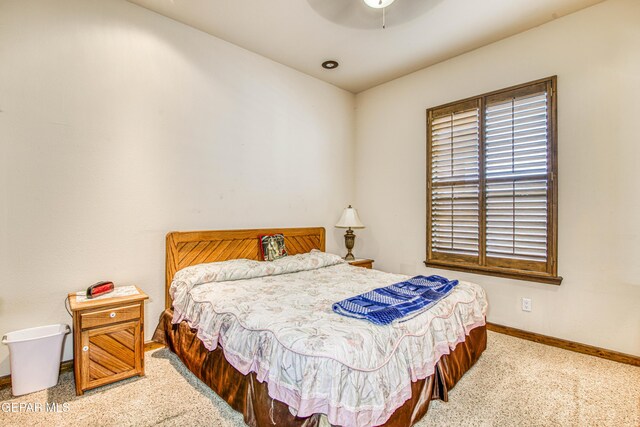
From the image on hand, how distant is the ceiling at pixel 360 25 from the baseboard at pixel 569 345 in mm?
2976

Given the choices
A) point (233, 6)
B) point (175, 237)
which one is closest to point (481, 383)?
point (175, 237)

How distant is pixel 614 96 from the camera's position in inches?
105

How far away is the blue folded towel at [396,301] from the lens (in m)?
1.80

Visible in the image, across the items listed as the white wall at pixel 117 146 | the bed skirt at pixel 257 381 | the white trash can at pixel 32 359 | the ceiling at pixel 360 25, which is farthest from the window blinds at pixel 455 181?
the white trash can at pixel 32 359

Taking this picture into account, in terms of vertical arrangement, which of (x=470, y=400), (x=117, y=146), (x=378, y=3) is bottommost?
(x=470, y=400)

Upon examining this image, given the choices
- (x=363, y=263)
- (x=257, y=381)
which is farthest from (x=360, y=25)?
(x=257, y=381)

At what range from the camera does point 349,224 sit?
4184mm

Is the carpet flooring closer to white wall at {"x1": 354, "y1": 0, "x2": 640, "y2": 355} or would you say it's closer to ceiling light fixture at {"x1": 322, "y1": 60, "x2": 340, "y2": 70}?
white wall at {"x1": 354, "y1": 0, "x2": 640, "y2": 355}

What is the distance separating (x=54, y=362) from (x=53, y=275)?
628mm

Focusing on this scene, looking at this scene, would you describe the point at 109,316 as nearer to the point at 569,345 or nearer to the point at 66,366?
the point at 66,366

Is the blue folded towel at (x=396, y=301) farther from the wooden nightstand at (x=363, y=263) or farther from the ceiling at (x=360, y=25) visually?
the ceiling at (x=360, y=25)

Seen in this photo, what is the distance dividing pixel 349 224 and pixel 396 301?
7.06 feet

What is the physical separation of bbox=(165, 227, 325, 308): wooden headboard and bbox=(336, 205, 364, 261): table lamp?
0.70 metres

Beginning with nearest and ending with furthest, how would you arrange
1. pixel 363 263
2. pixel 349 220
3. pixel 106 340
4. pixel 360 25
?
pixel 106 340, pixel 360 25, pixel 363 263, pixel 349 220
